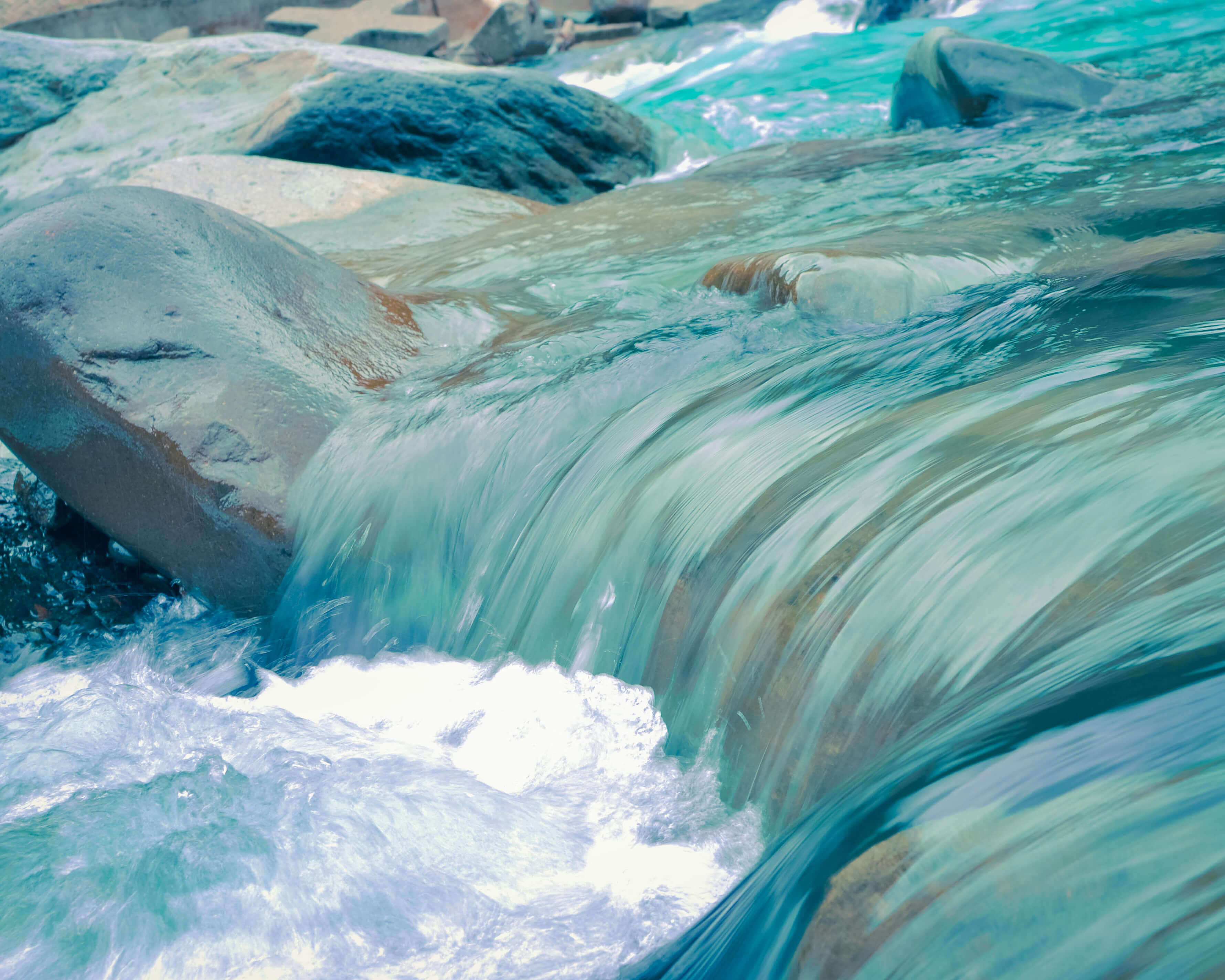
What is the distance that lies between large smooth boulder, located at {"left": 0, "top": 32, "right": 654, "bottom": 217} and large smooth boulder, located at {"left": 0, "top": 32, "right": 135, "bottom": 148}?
0.09 metres

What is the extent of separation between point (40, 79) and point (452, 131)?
3888 mm

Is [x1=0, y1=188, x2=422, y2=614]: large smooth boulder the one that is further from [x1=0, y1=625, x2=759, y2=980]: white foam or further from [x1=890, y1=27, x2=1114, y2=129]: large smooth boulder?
[x1=890, y1=27, x2=1114, y2=129]: large smooth boulder

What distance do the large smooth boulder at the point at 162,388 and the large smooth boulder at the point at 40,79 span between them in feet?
18.2

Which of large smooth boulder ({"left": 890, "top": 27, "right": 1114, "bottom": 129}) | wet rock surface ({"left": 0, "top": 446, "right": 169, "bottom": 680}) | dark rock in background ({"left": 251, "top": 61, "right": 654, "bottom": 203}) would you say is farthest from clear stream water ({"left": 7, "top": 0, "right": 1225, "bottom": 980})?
dark rock in background ({"left": 251, "top": 61, "right": 654, "bottom": 203})

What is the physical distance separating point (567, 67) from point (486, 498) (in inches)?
524

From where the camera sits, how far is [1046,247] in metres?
3.30

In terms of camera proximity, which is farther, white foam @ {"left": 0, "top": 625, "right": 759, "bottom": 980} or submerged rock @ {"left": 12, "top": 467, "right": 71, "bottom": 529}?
submerged rock @ {"left": 12, "top": 467, "right": 71, "bottom": 529}

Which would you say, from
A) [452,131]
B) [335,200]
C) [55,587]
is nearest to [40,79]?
[335,200]

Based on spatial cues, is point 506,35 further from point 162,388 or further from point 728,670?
point 728,670

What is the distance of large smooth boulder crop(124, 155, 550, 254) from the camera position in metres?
5.75

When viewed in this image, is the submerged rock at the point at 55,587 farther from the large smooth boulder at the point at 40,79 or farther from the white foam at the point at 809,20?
the white foam at the point at 809,20

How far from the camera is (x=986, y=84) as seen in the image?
5.75 m

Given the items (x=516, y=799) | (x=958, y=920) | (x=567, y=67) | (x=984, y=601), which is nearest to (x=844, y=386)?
(x=984, y=601)

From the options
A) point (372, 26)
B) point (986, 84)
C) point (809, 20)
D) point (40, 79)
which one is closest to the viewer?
point (986, 84)
